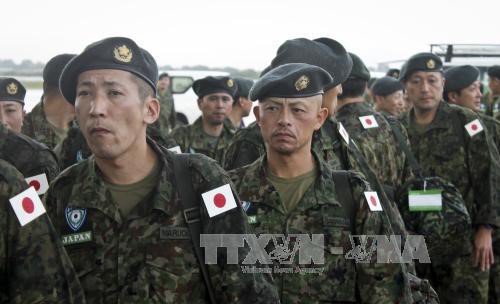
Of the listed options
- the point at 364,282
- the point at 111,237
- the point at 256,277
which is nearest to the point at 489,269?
the point at 364,282

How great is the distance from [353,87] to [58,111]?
2584 millimetres

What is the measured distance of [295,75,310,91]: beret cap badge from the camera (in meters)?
3.20

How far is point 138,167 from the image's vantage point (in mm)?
2615

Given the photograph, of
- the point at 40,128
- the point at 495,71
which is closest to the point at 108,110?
the point at 40,128

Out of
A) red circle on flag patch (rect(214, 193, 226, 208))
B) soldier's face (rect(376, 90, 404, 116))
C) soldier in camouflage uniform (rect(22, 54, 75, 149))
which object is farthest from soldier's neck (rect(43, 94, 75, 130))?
soldier's face (rect(376, 90, 404, 116))

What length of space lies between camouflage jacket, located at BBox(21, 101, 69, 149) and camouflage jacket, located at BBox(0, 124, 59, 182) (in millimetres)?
1903

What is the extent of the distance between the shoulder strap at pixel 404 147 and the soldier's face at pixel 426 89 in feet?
2.22

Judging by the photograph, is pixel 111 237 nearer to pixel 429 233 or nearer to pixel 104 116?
pixel 104 116

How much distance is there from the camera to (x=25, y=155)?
147 inches

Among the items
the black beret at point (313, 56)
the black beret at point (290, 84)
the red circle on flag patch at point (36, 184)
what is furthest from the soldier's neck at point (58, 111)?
the black beret at point (290, 84)

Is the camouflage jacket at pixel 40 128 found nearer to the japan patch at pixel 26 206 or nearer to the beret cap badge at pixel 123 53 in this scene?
the beret cap badge at pixel 123 53

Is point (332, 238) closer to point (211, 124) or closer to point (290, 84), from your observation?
point (290, 84)

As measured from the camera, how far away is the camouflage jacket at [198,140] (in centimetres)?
759

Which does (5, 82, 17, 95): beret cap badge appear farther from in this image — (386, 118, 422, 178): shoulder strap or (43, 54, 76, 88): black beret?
(386, 118, 422, 178): shoulder strap
